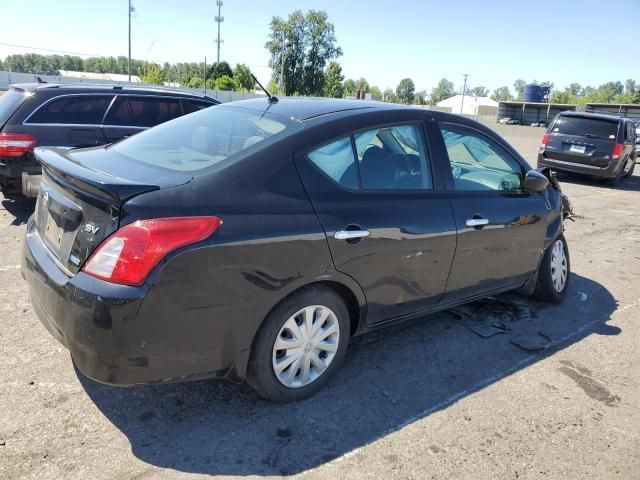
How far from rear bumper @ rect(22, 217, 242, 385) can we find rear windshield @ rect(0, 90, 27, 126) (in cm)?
435

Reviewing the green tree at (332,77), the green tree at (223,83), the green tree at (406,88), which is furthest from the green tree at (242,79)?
the green tree at (406,88)

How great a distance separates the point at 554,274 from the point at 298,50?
9169 cm

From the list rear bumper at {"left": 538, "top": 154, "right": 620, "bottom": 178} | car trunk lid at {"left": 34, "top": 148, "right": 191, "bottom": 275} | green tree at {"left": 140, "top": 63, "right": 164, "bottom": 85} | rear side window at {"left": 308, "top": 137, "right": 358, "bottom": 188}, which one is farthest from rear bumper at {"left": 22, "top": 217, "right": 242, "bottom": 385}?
green tree at {"left": 140, "top": 63, "right": 164, "bottom": 85}

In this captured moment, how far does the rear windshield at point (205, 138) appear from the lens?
2947 mm

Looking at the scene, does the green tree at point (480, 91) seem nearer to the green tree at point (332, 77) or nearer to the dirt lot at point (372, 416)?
the green tree at point (332, 77)

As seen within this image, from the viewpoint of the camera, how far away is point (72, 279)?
2479 mm

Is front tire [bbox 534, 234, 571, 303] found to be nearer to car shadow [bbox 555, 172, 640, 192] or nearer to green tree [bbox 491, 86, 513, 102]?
car shadow [bbox 555, 172, 640, 192]

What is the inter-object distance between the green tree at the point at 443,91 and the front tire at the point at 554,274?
15456cm

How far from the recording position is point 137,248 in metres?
2.35

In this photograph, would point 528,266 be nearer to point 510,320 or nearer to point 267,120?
point 510,320

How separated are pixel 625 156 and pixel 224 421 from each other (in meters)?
14.3

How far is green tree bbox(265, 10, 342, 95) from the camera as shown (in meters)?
89.4

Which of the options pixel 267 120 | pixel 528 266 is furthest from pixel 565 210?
pixel 267 120

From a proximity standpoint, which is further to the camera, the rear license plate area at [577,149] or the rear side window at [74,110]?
the rear license plate area at [577,149]
